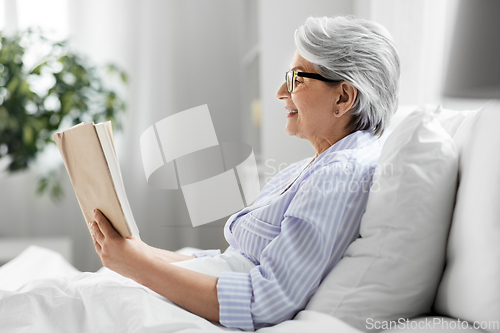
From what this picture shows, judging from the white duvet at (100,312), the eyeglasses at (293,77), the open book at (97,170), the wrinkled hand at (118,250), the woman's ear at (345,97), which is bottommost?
the white duvet at (100,312)

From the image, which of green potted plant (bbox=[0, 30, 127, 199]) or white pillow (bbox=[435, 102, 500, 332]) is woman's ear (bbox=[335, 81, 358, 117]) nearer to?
white pillow (bbox=[435, 102, 500, 332])

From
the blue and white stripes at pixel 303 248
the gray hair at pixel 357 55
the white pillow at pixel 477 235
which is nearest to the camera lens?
the white pillow at pixel 477 235

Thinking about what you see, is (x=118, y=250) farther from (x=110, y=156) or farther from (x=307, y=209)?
(x=307, y=209)

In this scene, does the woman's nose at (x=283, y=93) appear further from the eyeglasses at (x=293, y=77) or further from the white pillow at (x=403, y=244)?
the white pillow at (x=403, y=244)

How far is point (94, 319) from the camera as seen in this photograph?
0.74 metres

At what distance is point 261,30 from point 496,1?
1946 mm

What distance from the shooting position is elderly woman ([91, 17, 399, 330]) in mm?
766

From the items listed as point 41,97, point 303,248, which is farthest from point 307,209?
point 41,97

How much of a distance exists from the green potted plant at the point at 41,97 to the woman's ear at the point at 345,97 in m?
1.68

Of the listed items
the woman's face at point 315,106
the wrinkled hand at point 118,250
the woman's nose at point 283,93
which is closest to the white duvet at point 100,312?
the wrinkled hand at point 118,250

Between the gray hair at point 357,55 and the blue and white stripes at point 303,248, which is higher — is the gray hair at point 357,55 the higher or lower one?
the higher one

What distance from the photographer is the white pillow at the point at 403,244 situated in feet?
2.33

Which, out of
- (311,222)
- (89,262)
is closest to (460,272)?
(311,222)

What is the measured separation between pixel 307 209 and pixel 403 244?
0.56 ft
